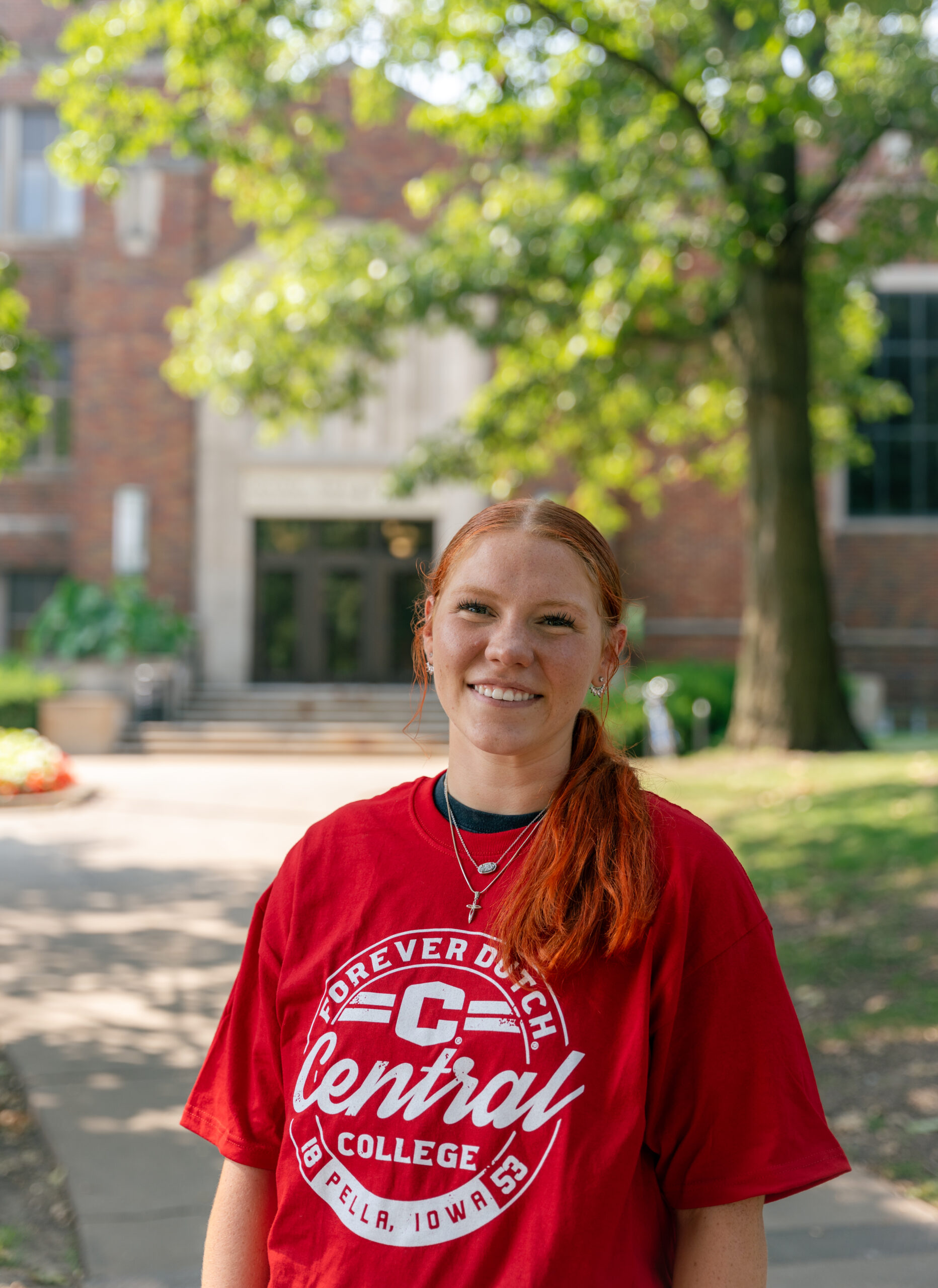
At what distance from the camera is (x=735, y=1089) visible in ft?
5.06

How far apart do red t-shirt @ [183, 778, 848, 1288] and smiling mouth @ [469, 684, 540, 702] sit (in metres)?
0.23

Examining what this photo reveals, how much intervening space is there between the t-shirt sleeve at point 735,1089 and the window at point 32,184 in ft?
81.0

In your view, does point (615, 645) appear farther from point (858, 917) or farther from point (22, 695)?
point (22, 695)

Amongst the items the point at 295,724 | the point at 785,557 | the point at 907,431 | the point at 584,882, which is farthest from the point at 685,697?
the point at 584,882

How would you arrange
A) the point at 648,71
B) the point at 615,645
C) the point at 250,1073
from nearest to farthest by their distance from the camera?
the point at 250,1073 → the point at 615,645 → the point at 648,71

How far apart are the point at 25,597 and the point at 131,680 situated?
17.1 feet

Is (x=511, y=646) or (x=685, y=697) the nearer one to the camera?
(x=511, y=646)

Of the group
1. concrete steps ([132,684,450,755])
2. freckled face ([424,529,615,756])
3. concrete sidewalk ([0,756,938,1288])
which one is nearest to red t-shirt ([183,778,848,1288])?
freckled face ([424,529,615,756])

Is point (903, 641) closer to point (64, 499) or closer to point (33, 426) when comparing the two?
point (64, 499)

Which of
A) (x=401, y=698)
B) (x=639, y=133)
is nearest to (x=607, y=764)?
(x=639, y=133)

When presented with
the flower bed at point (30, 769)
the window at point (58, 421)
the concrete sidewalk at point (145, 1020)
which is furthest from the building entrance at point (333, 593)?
the concrete sidewalk at point (145, 1020)

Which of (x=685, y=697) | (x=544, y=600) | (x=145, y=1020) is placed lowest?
(x=145, y=1020)

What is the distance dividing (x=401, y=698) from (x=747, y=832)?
1315 cm

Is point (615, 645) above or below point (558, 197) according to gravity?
below
